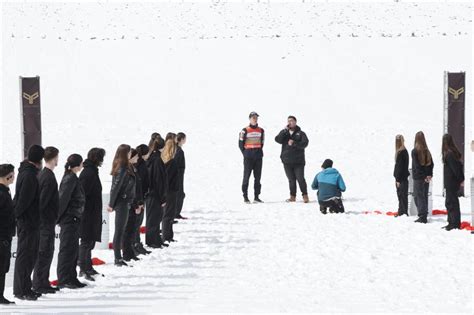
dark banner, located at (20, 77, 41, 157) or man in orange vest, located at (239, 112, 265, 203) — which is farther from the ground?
dark banner, located at (20, 77, 41, 157)

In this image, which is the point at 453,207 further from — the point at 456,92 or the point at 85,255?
the point at 456,92

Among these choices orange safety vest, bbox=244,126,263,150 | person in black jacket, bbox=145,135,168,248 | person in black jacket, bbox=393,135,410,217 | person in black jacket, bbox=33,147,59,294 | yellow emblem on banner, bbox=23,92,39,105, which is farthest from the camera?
orange safety vest, bbox=244,126,263,150

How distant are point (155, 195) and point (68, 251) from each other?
296 centimetres

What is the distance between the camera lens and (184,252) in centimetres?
1185

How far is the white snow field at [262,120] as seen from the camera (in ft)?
29.5

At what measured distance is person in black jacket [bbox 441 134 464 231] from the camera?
12984 millimetres

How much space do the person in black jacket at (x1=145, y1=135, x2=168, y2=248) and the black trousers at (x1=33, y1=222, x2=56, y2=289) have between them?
3.19 m

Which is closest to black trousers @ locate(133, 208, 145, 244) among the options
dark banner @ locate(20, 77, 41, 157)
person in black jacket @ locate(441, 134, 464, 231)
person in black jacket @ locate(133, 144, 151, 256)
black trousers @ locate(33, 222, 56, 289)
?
person in black jacket @ locate(133, 144, 151, 256)

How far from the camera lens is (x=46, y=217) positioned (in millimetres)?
8727

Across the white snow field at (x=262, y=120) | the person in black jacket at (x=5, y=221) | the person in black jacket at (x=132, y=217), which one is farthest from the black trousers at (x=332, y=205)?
the person in black jacket at (x=5, y=221)

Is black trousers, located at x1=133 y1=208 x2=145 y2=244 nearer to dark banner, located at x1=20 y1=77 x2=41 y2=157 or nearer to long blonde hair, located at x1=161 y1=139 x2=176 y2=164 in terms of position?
long blonde hair, located at x1=161 y1=139 x2=176 y2=164

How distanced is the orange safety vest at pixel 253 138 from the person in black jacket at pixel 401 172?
14.5 feet

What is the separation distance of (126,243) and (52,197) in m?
2.40

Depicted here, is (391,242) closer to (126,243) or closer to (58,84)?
(126,243)
